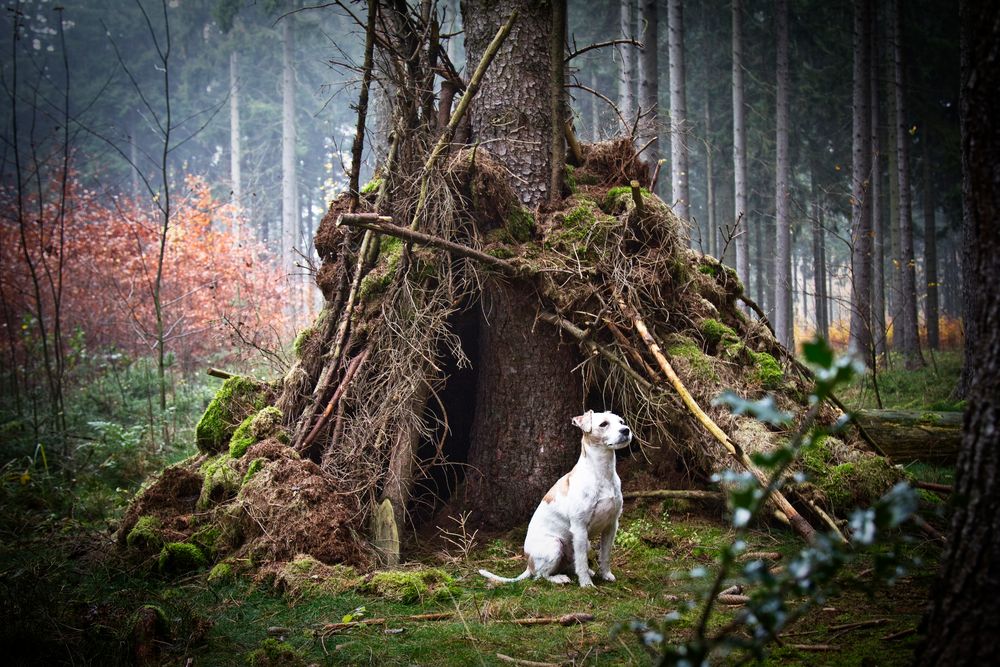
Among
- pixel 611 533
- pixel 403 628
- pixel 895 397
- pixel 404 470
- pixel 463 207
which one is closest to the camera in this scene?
pixel 403 628

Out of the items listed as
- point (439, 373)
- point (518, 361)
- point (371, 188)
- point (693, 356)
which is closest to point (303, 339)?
point (439, 373)

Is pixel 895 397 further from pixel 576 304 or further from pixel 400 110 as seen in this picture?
pixel 400 110

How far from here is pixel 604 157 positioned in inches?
282

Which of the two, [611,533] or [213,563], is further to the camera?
[213,563]

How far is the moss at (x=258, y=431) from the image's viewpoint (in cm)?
580

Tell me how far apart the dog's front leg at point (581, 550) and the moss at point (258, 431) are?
9.40 feet

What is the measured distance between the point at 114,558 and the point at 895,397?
12.0 m

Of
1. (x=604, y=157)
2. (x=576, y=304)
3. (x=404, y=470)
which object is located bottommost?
(x=404, y=470)

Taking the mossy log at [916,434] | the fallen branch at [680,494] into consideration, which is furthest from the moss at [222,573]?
the mossy log at [916,434]

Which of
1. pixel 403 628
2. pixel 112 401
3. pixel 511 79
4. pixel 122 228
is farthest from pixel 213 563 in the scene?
pixel 122 228

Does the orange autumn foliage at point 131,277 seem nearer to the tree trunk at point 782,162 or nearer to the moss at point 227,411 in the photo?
the moss at point 227,411

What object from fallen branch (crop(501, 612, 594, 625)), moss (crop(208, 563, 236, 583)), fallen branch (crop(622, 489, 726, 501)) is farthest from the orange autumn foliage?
fallen branch (crop(501, 612, 594, 625))

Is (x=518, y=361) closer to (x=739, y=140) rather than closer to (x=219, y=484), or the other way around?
(x=219, y=484)

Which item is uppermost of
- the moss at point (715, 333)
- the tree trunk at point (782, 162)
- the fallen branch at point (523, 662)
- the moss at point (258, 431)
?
the tree trunk at point (782, 162)
